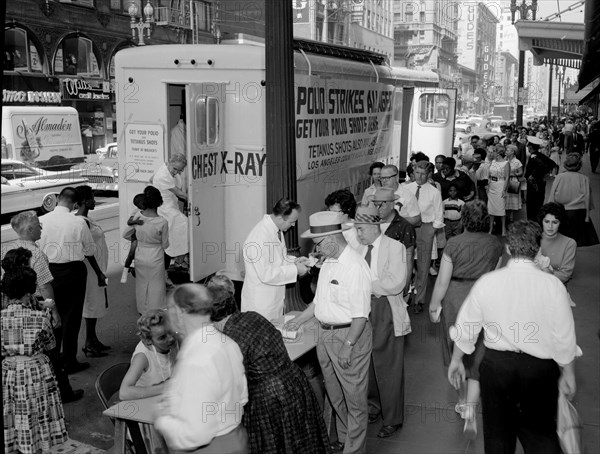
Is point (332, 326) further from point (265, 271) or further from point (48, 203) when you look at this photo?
point (48, 203)

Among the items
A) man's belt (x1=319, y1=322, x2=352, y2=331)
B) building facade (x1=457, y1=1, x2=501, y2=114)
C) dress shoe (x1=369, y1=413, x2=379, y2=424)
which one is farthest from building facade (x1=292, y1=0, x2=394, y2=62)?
man's belt (x1=319, y1=322, x2=352, y2=331)

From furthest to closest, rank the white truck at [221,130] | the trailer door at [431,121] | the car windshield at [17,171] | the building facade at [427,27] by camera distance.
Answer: the building facade at [427,27] → the car windshield at [17,171] → the trailer door at [431,121] → the white truck at [221,130]

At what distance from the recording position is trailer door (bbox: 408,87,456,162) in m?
16.9

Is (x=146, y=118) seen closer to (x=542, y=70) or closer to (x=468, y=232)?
(x=468, y=232)

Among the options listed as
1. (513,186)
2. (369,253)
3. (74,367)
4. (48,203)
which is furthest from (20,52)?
(369,253)

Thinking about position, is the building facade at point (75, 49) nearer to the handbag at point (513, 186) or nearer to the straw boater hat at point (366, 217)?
the handbag at point (513, 186)

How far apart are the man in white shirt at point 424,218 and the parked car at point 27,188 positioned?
34.6 feet

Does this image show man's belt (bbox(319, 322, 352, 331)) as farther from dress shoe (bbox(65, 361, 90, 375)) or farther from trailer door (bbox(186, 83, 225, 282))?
trailer door (bbox(186, 83, 225, 282))

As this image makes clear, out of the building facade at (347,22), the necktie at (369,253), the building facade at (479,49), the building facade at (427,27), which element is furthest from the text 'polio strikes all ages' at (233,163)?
the building facade at (479,49)

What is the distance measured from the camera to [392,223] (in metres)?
7.50

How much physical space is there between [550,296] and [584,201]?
19.4 feet

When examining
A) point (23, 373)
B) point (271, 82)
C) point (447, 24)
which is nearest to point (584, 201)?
point (271, 82)

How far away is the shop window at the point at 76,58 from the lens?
33062mm

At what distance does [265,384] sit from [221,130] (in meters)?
5.49
